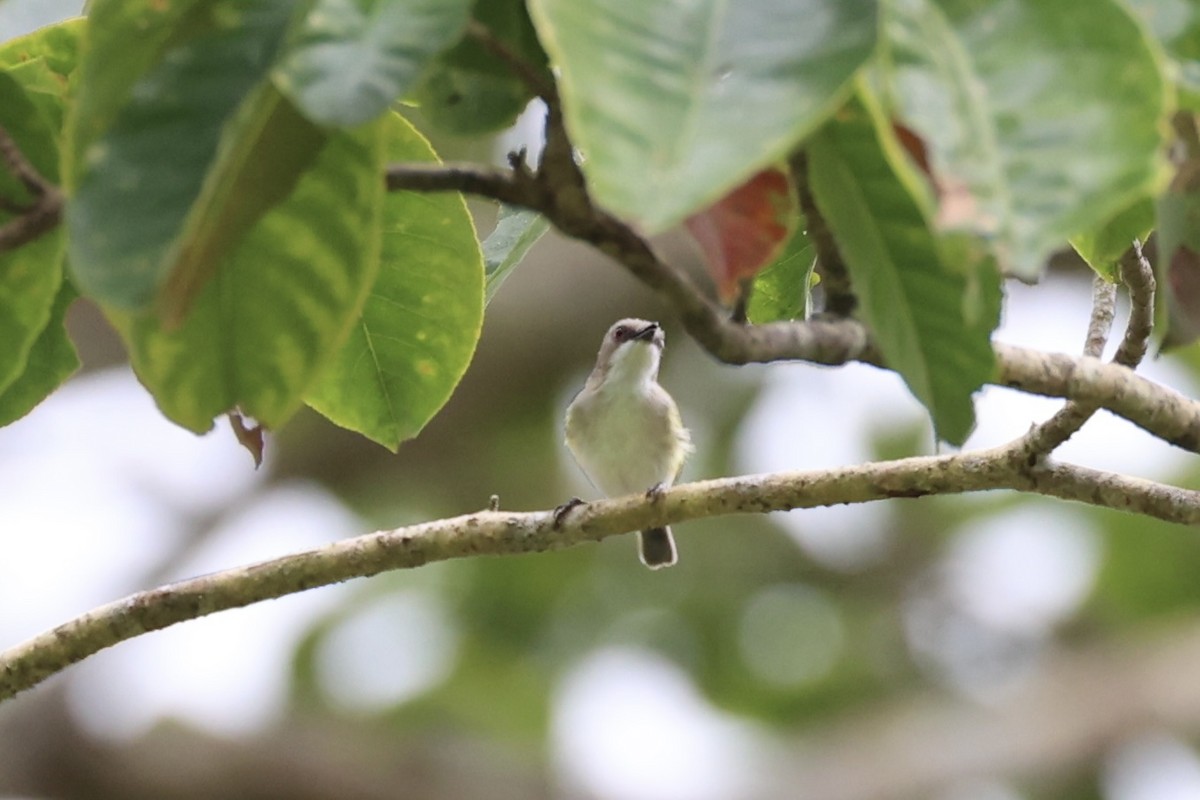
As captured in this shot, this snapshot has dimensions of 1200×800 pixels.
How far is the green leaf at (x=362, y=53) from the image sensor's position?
112 centimetres

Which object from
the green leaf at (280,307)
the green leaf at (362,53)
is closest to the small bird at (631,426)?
the green leaf at (280,307)

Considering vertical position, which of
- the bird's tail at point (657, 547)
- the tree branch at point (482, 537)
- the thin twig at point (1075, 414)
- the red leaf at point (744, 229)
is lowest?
the bird's tail at point (657, 547)

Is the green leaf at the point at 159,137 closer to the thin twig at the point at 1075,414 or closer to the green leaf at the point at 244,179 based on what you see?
the green leaf at the point at 244,179

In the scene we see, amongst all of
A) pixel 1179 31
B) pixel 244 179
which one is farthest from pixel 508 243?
pixel 1179 31

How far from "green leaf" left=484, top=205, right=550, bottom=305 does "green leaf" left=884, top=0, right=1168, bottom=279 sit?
84 cm

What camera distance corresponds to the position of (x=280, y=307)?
1489 millimetres

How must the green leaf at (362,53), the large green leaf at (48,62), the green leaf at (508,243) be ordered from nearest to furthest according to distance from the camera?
1. the green leaf at (362,53)
2. the large green leaf at (48,62)
3. the green leaf at (508,243)

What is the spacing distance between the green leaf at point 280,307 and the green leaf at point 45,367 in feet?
1.69

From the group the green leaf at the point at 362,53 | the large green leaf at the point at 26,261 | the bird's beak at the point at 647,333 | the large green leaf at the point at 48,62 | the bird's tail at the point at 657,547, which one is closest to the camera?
the green leaf at the point at 362,53

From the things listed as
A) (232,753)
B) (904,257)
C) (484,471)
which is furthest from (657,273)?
(484,471)

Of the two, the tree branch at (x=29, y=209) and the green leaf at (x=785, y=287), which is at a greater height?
the tree branch at (x=29, y=209)

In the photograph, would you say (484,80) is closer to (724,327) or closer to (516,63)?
(516,63)

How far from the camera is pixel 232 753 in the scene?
870cm

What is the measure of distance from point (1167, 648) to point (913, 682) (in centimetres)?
168
